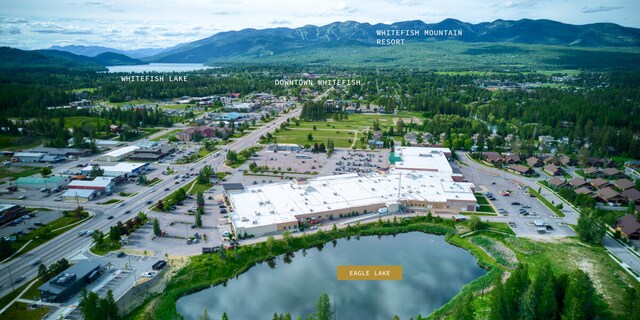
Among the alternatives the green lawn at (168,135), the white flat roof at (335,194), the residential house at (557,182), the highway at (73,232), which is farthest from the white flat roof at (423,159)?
the green lawn at (168,135)

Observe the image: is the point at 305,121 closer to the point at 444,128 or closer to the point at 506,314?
the point at 444,128

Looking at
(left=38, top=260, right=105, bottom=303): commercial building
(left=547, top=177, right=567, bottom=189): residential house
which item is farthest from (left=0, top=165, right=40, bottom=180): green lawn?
(left=547, top=177, right=567, bottom=189): residential house

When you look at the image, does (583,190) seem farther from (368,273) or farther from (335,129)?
(335,129)

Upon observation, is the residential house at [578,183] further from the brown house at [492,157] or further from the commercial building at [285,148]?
the commercial building at [285,148]

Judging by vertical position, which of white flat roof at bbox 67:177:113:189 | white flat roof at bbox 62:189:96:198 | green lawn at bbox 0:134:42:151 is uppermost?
green lawn at bbox 0:134:42:151

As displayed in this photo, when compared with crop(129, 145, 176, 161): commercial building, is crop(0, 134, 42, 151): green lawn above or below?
above

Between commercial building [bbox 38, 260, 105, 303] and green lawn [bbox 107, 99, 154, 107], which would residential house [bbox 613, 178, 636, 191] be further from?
green lawn [bbox 107, 99, 154, 107]

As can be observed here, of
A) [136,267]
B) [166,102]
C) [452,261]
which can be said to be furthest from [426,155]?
[166,102]
